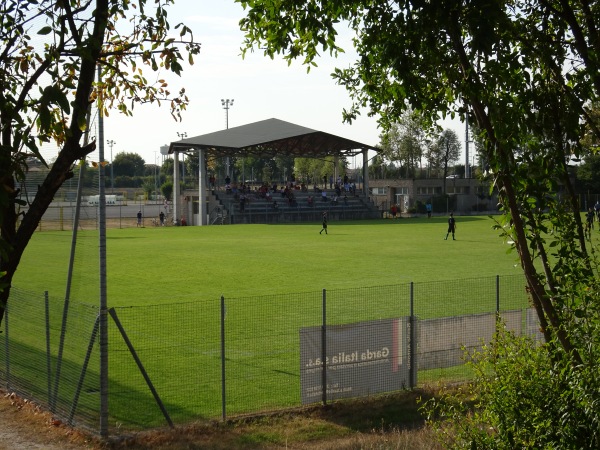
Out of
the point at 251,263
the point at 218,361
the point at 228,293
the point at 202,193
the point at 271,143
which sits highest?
the point at 271,143

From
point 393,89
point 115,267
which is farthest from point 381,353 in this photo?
point 115,267

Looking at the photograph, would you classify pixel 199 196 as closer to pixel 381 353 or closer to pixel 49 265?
pixel 49 265

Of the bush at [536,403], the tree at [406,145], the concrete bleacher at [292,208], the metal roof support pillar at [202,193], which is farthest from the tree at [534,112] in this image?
the tree at [406,145]

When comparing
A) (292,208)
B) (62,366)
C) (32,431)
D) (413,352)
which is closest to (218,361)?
(62,366)

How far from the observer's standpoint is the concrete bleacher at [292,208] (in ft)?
237

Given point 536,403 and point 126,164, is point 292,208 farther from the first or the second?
point 126,164

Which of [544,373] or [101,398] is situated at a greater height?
[544,373]

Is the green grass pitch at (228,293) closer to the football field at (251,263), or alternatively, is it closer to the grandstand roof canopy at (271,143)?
the football field at (251,263)

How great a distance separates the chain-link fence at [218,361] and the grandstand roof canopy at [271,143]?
54477mm

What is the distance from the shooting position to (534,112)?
289 inches

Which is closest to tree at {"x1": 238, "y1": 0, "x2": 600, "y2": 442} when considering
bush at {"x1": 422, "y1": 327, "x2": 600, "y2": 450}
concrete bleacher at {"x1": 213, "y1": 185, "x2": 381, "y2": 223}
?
bush at {"x1": 422, "y1": 327, "x2": 600, "y2": 450}

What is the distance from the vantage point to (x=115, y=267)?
32594 mm

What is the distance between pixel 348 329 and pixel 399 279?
13699mm

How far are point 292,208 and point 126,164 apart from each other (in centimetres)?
10392
